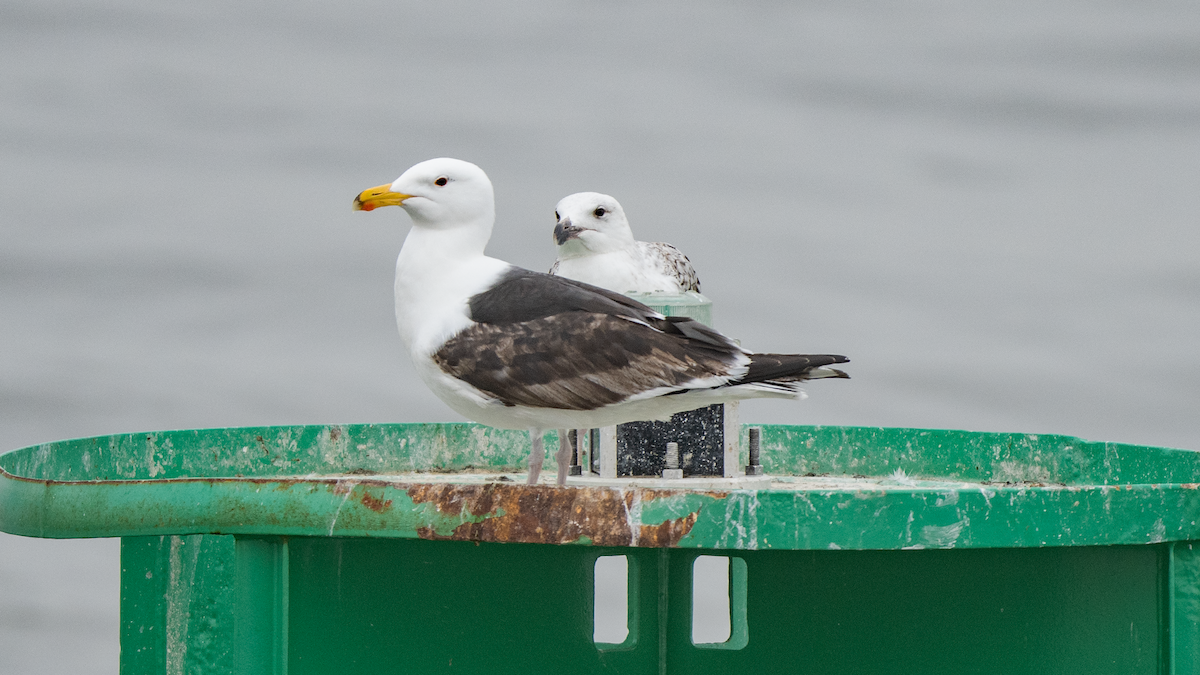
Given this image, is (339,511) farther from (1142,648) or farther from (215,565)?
(1142,648)

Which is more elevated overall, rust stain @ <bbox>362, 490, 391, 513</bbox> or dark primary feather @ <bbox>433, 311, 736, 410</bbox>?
dark primary feather @ <bbox>433, 311, 736, 410</bbox>

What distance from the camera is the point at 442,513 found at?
338 centimetres

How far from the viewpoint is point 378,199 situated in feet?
13.8

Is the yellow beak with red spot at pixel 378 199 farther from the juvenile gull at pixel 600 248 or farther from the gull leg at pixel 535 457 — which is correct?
the juvenile gull at pixel 600 248

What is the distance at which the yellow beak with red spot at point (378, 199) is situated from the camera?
165 inches

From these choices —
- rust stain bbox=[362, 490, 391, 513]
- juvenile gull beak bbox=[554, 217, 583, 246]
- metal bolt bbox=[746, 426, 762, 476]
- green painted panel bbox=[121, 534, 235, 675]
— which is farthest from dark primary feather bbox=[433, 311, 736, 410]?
metal bolt bbox=[746, 426, 762, 476]

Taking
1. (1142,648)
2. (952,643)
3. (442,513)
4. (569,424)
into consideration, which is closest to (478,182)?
(569,424)

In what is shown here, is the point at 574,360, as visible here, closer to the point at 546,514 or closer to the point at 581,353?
the point at 581,353

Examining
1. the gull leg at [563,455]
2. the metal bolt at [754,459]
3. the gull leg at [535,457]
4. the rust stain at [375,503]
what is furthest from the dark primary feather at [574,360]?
the metal bolt at [754,459]

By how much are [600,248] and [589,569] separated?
131cm

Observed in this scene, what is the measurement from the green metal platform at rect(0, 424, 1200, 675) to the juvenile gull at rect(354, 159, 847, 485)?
36 centimetres

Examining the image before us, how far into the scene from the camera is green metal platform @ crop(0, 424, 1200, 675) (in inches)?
128

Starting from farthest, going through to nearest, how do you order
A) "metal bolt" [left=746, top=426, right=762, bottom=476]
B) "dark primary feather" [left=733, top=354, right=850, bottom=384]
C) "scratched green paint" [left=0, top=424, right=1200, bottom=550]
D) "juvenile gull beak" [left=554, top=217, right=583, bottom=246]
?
"metal bolt" [left=746, top=426, right=762, bottom=476] < "juvenile gull beak" [left=554, top=217, right=583, bottom=246] < "dark primary feather" [left=733, top=354, right=850, bottom=384] < "scratched green paint" [left=0, top=424, right=1200, bottom=550]

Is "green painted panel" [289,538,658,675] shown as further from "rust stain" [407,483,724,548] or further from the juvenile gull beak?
the juvenile gull beak
